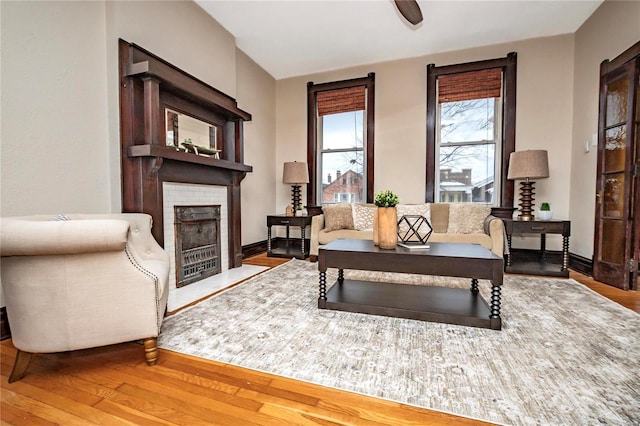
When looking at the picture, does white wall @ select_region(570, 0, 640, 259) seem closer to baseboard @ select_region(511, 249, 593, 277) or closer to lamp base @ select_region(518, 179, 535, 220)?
baseboard @ select_region(511, 249, 593, 277)

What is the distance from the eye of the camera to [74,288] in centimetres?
137

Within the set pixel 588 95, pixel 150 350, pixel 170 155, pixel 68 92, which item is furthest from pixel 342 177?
pixel 150 350

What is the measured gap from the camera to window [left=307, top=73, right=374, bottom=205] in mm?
4617

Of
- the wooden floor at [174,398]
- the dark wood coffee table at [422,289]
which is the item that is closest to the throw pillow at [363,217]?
the dark wood coffee table at [422,289]

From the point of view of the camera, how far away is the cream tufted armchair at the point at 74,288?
127 centimetres

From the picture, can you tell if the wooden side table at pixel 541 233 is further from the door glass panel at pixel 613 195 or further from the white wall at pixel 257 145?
the white wall at pixel 257 145

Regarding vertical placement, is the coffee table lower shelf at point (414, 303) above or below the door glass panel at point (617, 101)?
below

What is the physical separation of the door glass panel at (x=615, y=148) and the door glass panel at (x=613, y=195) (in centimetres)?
9

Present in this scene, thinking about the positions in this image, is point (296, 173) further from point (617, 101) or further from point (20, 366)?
point (617, 101)

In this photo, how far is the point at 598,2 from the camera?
3096 millimetres

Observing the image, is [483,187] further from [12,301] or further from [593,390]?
[12,301]

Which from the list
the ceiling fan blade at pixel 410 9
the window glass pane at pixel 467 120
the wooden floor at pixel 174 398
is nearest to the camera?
the wooden floor at pixel 174 398

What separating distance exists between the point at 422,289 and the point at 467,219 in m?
1.62

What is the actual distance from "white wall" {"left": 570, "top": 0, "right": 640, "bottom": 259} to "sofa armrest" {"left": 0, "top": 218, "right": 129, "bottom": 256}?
451 cm
